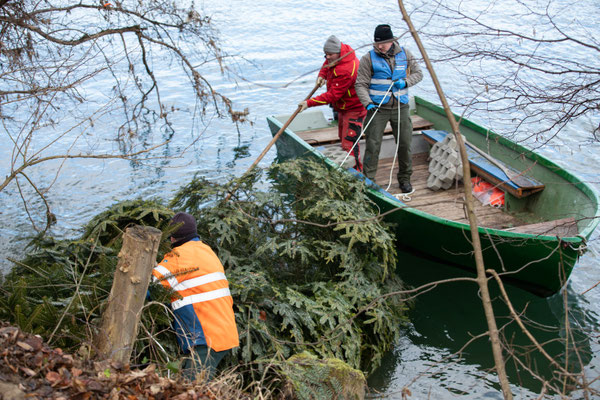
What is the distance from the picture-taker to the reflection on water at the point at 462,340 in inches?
253

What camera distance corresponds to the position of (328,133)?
10.5 metres

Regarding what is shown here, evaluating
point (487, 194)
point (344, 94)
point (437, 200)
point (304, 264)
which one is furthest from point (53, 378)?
point (487, 194)

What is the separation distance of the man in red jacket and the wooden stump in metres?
5.16

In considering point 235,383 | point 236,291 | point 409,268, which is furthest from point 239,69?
point 235,383

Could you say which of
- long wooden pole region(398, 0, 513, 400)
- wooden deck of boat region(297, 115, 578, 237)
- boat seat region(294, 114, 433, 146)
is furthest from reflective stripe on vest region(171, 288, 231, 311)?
boat seat region(294, 114, 433, 146)

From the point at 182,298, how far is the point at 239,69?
41.6 ft

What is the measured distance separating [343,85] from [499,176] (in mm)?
2494

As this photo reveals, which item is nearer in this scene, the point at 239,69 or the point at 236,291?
the point at 236,291

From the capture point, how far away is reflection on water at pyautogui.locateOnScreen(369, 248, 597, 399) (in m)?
6.43

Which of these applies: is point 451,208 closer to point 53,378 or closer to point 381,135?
point 381,135

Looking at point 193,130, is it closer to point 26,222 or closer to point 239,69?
point 239,69

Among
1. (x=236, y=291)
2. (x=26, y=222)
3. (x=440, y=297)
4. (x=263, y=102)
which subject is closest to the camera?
(x=236, y=291)

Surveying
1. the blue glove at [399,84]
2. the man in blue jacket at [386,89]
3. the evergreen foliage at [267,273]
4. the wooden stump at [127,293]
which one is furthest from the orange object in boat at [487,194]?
the wooden stump at [127,293]

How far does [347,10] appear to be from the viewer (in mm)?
20016
